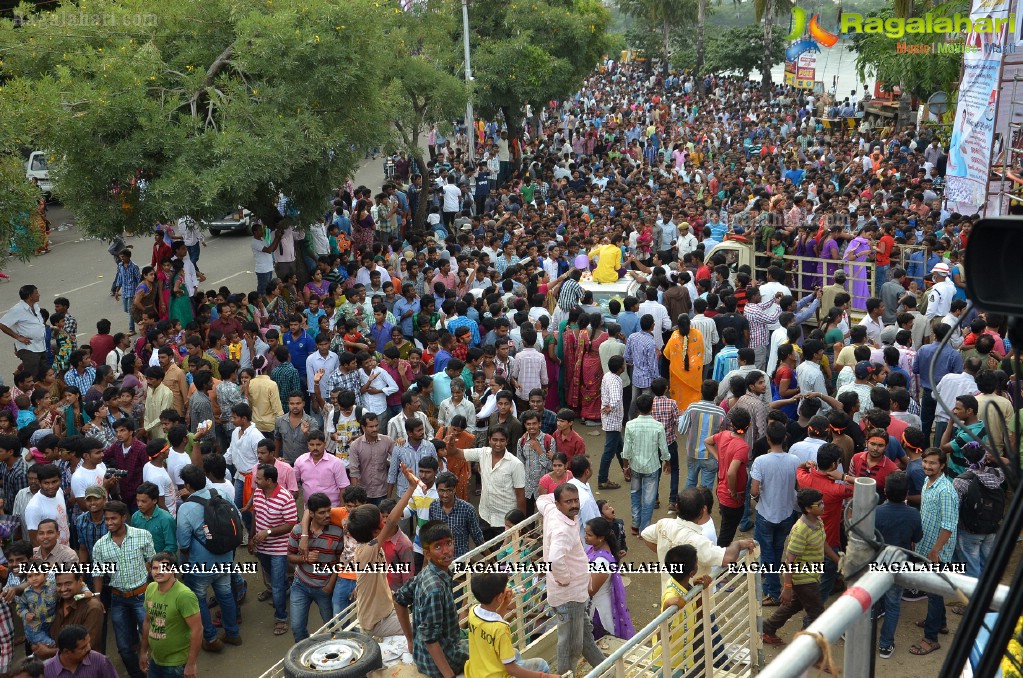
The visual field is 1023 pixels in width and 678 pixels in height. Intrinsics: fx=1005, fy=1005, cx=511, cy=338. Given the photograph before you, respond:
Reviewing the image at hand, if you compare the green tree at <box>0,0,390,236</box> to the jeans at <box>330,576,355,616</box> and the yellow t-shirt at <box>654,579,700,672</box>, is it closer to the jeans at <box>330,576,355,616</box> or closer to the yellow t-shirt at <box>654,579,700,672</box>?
the jeans at <box>330,576,355,616</box>

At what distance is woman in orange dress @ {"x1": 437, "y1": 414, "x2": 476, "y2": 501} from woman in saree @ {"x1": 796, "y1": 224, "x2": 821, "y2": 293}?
26.2 feet

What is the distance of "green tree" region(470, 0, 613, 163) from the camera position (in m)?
27.4

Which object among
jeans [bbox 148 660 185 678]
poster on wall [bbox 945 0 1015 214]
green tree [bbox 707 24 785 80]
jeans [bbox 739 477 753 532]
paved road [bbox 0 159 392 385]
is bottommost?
jeans [bbox 739 477 753 532]

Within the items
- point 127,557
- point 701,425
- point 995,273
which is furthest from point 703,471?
point 995,273

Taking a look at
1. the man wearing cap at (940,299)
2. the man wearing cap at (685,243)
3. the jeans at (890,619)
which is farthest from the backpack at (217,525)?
the man wearing cap at (685,243)

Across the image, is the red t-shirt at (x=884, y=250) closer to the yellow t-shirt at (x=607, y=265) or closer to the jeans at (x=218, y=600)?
the yellow t-shirt at (x=607, y=265)

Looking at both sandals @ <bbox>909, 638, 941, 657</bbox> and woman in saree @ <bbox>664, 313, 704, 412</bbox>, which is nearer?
sandals @ <bbox>909, 638, 941, 657</bbox>

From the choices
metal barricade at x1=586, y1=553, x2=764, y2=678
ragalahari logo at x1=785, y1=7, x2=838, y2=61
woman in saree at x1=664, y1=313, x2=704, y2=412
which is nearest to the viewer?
metal barricade at x1=586, y1=553, x2=764, y2=678

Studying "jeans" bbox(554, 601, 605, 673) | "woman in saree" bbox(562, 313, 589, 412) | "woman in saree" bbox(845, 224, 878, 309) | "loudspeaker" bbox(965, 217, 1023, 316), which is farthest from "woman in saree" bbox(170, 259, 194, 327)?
"loudspeaker" bbox(965, 217, 1023, 316)

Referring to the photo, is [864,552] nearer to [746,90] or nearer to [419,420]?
[419,420]

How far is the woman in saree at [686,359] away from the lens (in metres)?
10.9

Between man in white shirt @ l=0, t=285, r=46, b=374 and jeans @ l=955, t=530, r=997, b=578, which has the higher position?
man in white shirt @ l=0, t=285, r=46, b=374

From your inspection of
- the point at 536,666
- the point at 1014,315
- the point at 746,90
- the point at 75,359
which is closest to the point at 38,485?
the point at 75,359

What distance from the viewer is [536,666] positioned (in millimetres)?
5738
